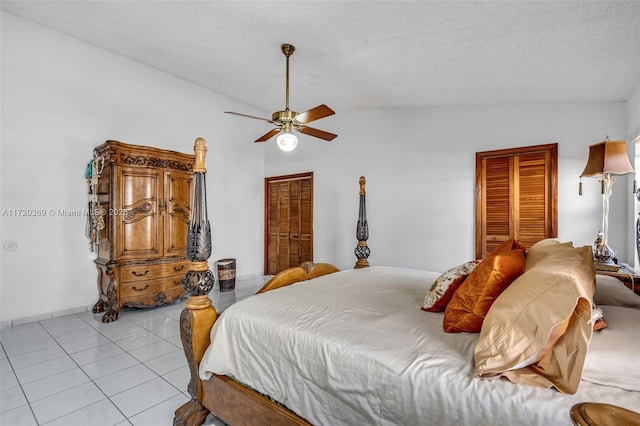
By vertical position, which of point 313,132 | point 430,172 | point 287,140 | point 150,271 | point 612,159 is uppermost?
point 313,132

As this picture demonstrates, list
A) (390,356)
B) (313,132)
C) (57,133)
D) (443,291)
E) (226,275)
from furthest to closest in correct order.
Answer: (226,275)
(57,133)
(313,132)
(443,291)
(390,356)

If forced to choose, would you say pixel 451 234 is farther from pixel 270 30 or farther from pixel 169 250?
pixel 169 250

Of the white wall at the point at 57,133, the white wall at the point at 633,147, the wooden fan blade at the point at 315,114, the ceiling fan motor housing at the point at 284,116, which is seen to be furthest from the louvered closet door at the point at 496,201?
the white wall at the point at 57,133

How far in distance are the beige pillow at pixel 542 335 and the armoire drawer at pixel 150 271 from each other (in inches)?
150

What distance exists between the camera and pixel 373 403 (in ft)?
3.84

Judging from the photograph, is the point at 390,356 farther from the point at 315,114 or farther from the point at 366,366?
the point at 315,114

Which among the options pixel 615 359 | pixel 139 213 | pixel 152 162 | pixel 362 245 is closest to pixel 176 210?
pixel 139 213

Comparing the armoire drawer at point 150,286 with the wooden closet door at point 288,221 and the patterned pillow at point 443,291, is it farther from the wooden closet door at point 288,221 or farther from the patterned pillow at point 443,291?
the patterned pillow at point 443,291

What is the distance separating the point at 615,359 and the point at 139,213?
4227mm

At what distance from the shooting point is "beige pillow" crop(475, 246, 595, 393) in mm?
968

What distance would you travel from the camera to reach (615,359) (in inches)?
37.6

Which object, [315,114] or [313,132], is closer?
[315,114]

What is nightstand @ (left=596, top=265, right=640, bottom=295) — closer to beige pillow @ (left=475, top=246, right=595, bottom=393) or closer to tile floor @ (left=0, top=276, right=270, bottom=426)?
beige pillow @ (left=475, top=246, right=595, bottom=393)

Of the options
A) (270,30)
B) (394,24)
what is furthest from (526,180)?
(270,30)
